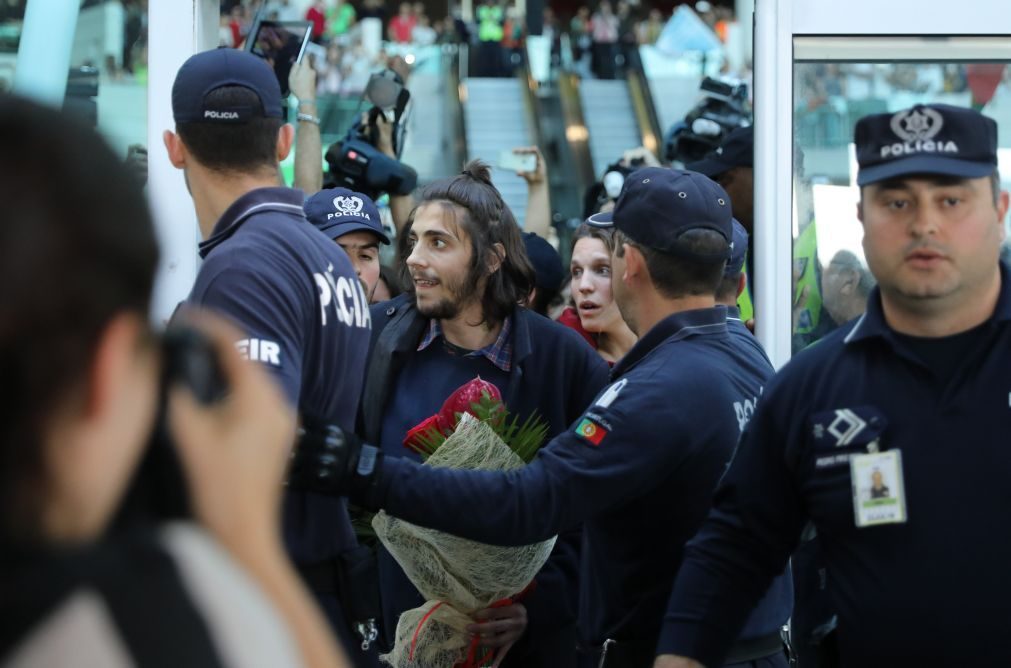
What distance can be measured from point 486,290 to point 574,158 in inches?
616

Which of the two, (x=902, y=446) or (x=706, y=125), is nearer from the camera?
(x=902, y=446)

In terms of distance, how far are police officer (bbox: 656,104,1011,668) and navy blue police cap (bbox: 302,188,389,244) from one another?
2.67m

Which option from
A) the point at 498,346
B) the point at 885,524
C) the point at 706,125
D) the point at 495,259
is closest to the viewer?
the point at 885,524

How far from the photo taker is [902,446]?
9.56 feet

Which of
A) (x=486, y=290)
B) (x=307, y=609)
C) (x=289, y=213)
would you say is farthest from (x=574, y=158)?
(x=307, y=609)

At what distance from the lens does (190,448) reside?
126cm

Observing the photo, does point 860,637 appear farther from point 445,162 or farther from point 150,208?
point 445,162

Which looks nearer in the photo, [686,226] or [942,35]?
[686,226]

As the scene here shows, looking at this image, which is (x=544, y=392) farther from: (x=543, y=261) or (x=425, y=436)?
(x=543, y=261)

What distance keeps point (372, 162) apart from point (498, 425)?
299 centimetres

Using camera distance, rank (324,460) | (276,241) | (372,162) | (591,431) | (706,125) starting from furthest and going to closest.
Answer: (706,125)
(372,162)
(591,431)
(276,241)
(324,460)

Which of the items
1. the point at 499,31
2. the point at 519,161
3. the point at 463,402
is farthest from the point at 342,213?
the point at 499,31

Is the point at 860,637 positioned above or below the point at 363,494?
below

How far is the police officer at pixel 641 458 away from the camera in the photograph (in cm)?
345
